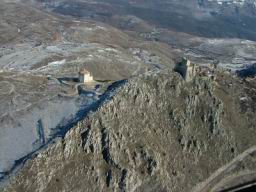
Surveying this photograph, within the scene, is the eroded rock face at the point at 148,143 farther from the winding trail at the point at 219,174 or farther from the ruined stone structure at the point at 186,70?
the ruined stone structure at the point at 186,70

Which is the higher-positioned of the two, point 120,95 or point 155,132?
point 120,95

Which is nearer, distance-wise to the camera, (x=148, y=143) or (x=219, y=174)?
(x=148, y=143)

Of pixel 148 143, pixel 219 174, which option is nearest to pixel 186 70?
pixel 148 143

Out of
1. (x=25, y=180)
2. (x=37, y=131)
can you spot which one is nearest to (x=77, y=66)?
(x=37, y=131)

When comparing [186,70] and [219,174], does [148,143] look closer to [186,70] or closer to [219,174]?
[219,174]

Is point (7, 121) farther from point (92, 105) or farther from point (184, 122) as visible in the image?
point (184, 122)

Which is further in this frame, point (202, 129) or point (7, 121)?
point (202, 129)
